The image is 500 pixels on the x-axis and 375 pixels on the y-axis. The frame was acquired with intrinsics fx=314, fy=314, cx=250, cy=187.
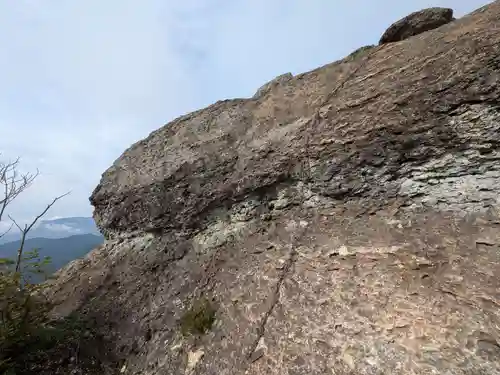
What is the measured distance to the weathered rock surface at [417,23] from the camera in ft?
34.2

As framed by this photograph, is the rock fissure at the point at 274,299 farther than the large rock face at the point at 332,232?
Yes

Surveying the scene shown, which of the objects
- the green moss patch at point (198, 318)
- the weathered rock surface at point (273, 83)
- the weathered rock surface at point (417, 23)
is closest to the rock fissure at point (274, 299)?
the green moss patch at point (198, 318)

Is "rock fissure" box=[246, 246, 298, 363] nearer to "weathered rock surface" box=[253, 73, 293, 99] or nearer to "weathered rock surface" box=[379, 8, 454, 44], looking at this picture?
"weathered rock surface" box=[253, 73, 293, 99]

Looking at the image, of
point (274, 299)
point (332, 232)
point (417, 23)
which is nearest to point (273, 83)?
point (417, 23)

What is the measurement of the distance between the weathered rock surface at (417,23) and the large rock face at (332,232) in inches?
71.8

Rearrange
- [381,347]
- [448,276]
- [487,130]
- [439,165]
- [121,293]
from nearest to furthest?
[381,347] → [448,276] → [487,130] → [439,165] → [121,293]

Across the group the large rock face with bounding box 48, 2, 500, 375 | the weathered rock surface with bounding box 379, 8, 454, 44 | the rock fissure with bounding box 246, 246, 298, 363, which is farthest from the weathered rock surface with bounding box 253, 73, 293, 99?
the rock fissure with bounding box 246, 246, 298, 363

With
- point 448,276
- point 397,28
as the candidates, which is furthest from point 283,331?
point 397,28

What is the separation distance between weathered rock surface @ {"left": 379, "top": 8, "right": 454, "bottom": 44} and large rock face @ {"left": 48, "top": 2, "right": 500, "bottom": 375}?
71.8 inches

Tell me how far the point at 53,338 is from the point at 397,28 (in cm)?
1365

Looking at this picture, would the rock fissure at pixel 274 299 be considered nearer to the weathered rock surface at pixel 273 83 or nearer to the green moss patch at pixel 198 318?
the green moss patch at pixel 198 318

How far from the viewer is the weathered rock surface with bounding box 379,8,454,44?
1041cm

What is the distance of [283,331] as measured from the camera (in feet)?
18.9

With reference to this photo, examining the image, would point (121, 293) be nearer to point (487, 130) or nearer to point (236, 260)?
point (236, 260)
